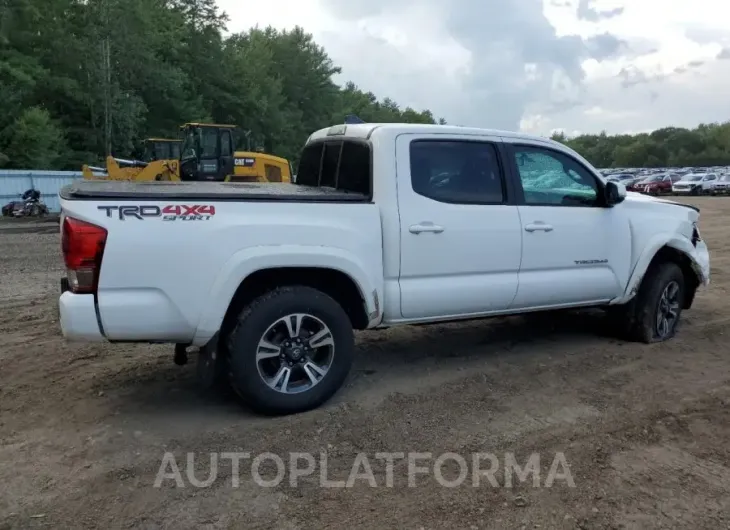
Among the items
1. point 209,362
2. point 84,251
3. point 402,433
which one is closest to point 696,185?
point 402,433

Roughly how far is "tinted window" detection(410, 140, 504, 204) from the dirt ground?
56.4 inches

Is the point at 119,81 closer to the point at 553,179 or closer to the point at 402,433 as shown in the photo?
the point at 553,179

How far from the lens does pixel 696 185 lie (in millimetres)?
43219

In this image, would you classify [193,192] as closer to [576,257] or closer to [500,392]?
[500,392]

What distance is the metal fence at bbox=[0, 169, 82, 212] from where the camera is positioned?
29078mm

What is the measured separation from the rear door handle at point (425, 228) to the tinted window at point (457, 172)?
0.73 ft

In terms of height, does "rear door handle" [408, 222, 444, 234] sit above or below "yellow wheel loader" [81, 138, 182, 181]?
below

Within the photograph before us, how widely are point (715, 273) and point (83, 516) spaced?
10054 millimetres

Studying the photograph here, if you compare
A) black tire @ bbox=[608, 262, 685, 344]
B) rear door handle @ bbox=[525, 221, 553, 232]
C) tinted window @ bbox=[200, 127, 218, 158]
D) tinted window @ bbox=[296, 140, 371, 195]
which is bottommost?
black tire @ bbox=[608, 262, 685, 344]

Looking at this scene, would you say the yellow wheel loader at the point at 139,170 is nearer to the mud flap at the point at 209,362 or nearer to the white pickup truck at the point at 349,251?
the white pickup truck at the point at 349,251

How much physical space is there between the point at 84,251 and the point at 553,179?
12.4ft

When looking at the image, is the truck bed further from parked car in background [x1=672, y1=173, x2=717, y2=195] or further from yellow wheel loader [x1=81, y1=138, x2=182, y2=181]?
parked car in background [x1=672, y1=173, x2=717, y2=195]

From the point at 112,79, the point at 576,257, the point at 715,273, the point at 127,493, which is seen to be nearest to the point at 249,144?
the point at 715,273

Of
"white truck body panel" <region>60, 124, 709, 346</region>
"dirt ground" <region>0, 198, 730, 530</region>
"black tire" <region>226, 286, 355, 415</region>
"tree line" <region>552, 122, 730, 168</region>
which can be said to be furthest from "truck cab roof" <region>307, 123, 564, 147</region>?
"tree line" <region>552, 122, 730, 168</region>
